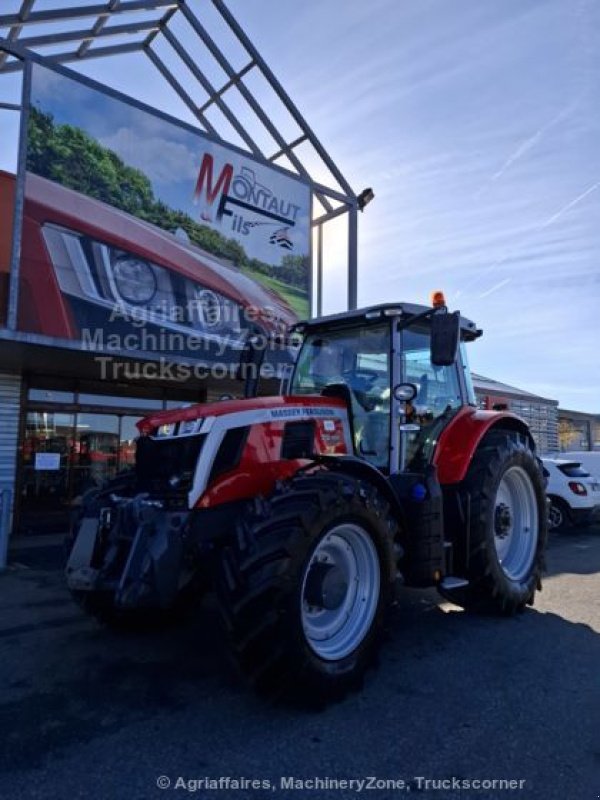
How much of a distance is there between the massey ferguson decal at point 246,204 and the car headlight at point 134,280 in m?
1.97

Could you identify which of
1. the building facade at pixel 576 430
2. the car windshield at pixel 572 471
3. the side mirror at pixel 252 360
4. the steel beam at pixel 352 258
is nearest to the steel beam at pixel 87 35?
the steel beam at pixel 352 258

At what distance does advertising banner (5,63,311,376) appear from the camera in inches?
348

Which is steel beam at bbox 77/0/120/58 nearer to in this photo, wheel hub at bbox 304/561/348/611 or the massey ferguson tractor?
the massey ferguson tractor

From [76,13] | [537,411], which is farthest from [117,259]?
[537,411]

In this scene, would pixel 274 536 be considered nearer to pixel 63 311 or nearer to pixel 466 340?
pixel 466 340

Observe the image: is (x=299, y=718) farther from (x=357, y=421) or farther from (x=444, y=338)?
(x=444, y=338)

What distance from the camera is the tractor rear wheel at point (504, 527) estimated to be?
4.91 meters

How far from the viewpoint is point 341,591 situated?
3.81 meters

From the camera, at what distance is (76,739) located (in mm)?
3111

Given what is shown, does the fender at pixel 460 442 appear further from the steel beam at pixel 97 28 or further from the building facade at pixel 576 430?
the building facade at pixel 576 430

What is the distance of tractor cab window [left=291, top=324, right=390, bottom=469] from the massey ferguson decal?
6864 millimetres

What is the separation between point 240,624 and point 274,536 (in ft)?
1.59

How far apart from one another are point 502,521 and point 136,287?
270 inches

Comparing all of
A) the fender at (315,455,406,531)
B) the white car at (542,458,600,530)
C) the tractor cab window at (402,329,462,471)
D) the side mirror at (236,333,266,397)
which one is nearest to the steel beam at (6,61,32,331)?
the side mirror at (236,333,266,397)
